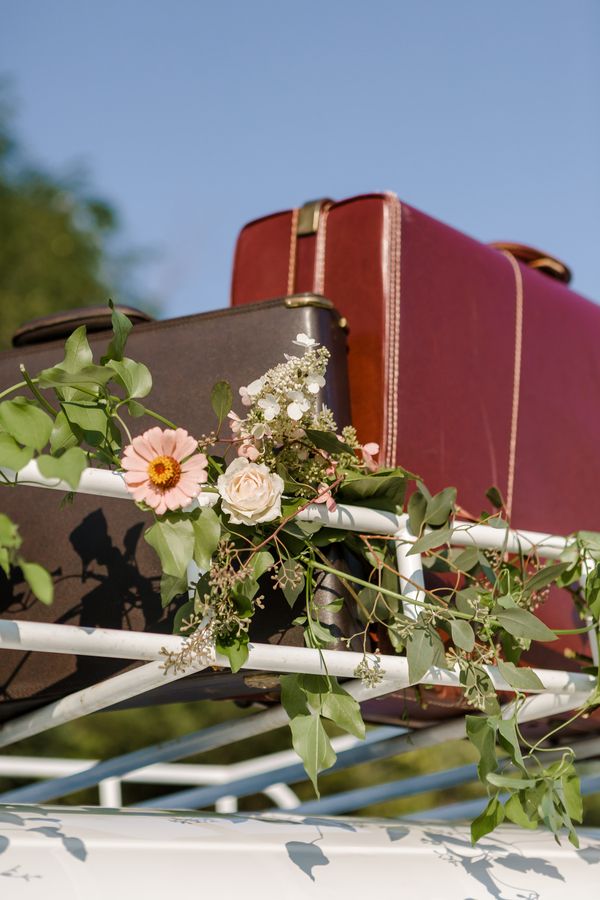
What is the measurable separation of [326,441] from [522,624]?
0.32 metres

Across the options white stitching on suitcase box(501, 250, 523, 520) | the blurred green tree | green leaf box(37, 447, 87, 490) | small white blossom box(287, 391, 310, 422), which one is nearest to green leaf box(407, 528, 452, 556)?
small white blossom box(287, 391, 310, 422)

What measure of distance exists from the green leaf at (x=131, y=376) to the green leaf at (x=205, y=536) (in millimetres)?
156

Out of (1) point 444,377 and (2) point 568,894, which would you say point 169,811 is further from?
(1) point 444,377

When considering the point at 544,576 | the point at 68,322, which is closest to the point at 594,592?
the point at 544,576

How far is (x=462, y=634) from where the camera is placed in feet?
3.95

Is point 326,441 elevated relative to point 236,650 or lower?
elevated

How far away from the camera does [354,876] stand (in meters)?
1.12

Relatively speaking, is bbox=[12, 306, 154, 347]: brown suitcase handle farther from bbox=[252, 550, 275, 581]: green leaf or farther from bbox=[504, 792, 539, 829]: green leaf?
bbox=[504, 792, 539, 829]: green leaf

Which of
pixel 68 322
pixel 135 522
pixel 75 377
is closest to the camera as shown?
pixel 75 377

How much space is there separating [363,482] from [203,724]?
876 centimetres

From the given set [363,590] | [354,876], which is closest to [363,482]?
[363,590]

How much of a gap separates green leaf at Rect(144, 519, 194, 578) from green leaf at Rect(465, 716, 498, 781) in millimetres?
384

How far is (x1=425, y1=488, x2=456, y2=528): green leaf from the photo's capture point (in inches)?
51.3

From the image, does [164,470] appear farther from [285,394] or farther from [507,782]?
[507,782]
